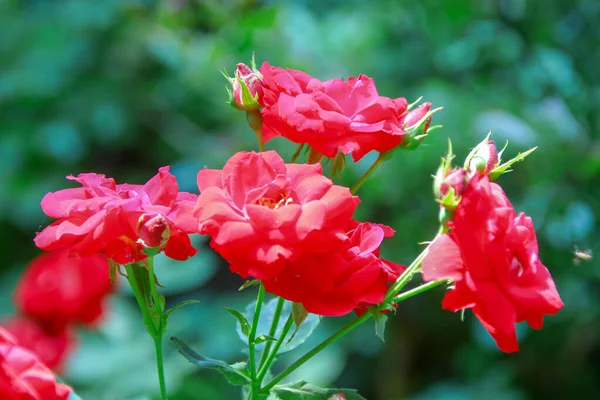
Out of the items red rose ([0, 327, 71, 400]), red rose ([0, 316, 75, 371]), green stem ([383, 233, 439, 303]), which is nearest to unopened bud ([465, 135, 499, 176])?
green stem ([383, 233, 439, 303])

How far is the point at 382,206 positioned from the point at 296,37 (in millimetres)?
631

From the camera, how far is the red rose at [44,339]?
1.89 m

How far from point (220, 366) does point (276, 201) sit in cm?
21

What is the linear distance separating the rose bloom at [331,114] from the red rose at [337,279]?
0.42 ft

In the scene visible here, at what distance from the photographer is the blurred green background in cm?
211

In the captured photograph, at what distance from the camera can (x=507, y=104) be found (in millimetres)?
2174


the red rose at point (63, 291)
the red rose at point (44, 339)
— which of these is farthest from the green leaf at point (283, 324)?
the red rose at point (63, 291)

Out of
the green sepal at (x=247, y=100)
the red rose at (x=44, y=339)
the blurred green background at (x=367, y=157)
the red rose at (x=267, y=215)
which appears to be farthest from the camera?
the blurred green background at (x=367, y=157)

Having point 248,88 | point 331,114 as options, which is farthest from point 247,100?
point 331,114

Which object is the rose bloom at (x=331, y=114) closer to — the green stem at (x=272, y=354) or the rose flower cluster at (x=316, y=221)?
the rose flower cluster at (x=316, y=221)

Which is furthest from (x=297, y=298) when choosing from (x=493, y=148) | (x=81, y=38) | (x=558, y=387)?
(x=81, y=38)

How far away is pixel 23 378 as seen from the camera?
0.90 meters

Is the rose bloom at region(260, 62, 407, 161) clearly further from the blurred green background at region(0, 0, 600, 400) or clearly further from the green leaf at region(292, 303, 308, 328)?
the blurred green background at region(0, 0, 600, 400)

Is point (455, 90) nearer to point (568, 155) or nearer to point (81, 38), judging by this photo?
point (568, 155)
